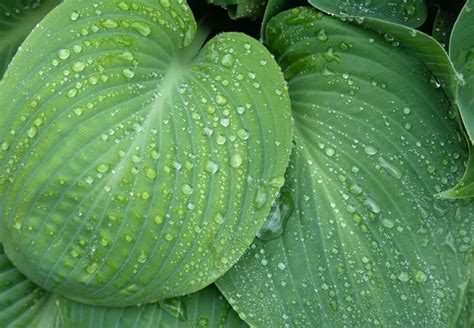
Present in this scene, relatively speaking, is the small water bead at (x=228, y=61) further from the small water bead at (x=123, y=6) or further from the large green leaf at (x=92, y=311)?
the large green leaf at (x=92, y=311)

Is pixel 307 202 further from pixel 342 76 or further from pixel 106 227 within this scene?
pixel 106 227

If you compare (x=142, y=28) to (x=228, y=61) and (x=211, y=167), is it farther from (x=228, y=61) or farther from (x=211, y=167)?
(x=211, y=167)

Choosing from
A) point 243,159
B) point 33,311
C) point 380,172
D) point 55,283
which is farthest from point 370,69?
point 33,311

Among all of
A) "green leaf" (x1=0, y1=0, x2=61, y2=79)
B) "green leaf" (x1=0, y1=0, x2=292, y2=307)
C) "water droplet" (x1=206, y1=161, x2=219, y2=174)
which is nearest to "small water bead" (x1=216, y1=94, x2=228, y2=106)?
"green leaf" (x1=0, y1=0, x2=292, y2=307)

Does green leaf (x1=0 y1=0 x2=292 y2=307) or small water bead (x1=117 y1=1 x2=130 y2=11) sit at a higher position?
small water bead (x1=117 y1=1 x2=130 y2=11)

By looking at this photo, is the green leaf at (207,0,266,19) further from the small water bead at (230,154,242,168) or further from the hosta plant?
the small water bead at (230,154,242,168)

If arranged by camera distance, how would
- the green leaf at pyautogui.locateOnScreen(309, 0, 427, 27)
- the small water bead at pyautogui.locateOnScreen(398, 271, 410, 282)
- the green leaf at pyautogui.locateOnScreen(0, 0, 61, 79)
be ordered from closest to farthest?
the small water bead at pyautogui.locateOnScreen(398, 271, 410, 282), the green leaf at pyautogui.locateOnScreen(309, 0, 427, 27), the green leaf at pyautogui.locateOnScreen(0, 0, 61, 79)
